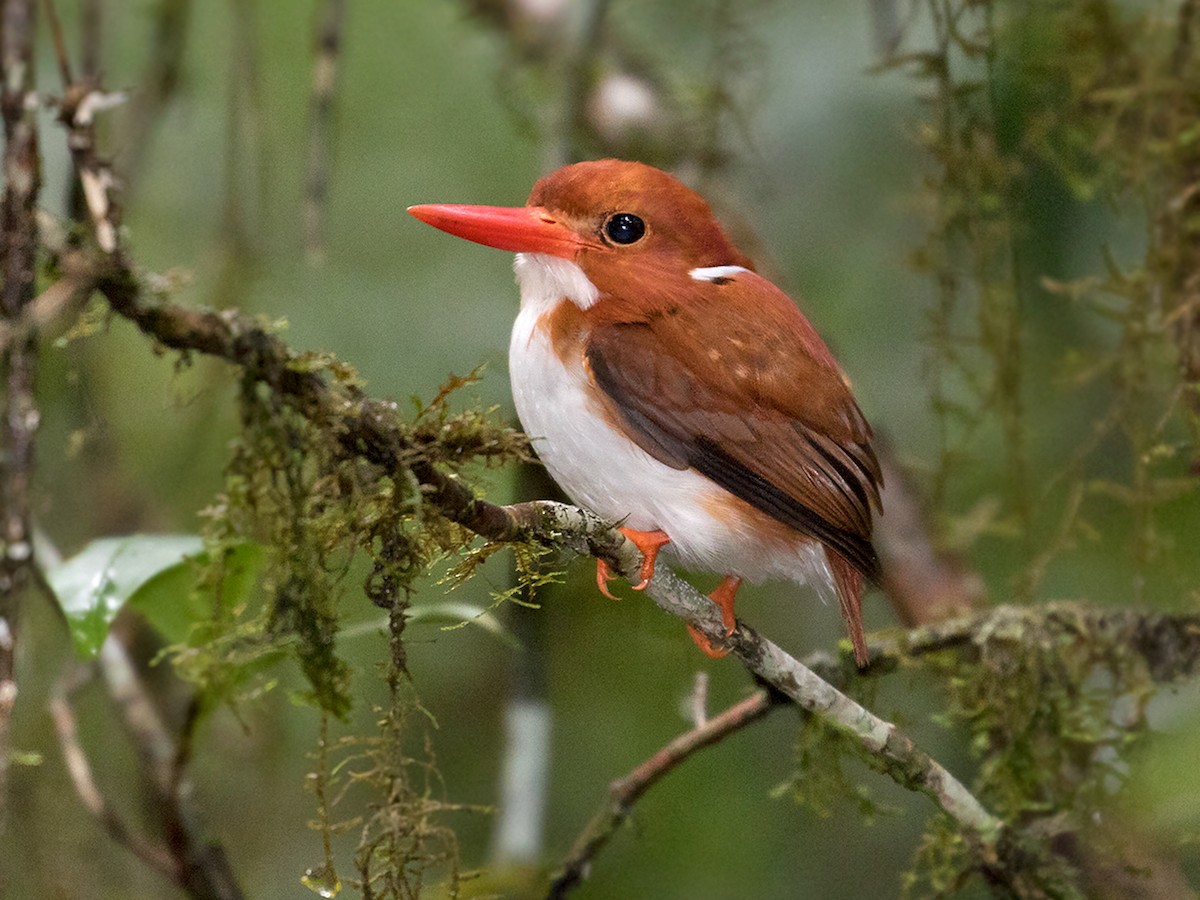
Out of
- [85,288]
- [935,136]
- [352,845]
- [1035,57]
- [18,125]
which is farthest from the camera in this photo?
[352,845]

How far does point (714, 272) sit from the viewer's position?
5.64ft

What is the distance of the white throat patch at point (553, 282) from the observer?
1633mm

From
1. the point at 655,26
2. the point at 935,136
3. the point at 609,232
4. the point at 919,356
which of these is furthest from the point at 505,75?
the point at 609,232

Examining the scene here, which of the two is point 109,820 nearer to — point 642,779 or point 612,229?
point 642,779

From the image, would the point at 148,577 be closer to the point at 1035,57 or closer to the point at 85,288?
the point at 85,288

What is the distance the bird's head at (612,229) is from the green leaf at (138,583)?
53cm

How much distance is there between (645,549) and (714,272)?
41 cm

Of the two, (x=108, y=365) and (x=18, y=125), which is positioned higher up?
(x=18, y=125)

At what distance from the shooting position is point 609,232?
5.37 feet

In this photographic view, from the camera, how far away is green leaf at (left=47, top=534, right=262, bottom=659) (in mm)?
1557

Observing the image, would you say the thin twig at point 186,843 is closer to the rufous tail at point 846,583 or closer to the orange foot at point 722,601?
the orange foot at point 722,601

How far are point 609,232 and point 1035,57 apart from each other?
1646 mm

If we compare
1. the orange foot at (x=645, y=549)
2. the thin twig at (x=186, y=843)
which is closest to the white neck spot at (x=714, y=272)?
the orange foot at (x=645, y=549)

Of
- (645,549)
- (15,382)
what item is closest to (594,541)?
(645,549)
